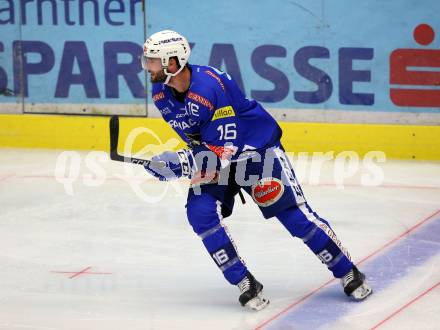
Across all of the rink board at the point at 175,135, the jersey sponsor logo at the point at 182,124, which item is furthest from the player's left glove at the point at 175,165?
the rink board at the point at 175,135

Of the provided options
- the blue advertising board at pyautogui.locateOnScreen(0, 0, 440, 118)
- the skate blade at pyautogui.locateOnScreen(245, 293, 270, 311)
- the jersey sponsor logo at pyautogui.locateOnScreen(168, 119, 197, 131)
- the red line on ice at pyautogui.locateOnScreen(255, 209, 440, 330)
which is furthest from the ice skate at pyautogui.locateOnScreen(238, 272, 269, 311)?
the blue advertising board at pyautogui.locateOnScreen(0, 0, 440, 118)

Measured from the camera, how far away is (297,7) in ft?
24.1

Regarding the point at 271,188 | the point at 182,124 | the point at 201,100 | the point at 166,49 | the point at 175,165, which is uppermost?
the point at 166,49

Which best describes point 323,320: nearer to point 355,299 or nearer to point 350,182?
point 355,299

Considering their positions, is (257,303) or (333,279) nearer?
(257,303)

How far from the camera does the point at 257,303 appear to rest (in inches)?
169

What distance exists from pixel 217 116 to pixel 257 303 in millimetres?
798

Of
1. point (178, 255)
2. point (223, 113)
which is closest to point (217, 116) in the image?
point (223, 113)

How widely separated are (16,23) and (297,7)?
7.13 ft

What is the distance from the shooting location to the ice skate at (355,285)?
4.37 meters

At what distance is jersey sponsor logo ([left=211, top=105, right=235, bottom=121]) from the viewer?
4137 mm

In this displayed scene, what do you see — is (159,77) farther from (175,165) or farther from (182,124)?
(175,165)

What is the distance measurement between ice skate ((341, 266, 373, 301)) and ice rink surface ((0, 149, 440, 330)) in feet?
0.13

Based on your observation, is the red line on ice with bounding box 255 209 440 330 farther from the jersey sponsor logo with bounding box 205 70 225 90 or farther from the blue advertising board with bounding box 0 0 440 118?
the blue advertising board with bounding box 0 0 440 118
